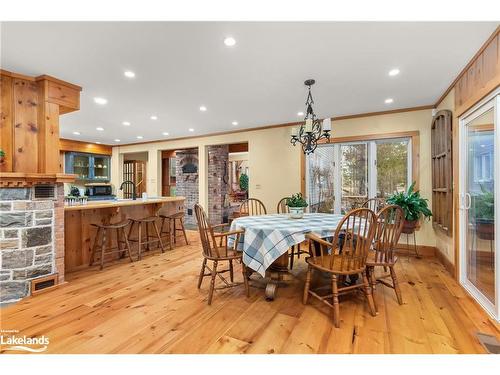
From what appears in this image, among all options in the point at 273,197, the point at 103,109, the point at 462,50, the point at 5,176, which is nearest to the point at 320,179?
the point at 273,197

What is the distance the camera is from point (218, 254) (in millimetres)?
2451

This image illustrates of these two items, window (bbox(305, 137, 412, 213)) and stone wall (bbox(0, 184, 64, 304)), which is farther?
window (bbox(305, 137, 412, 213))

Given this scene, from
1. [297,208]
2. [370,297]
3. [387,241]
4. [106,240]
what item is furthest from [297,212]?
[106,240]

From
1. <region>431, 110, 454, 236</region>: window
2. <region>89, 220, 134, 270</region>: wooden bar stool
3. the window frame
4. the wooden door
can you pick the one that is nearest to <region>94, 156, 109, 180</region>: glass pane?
the wooden door

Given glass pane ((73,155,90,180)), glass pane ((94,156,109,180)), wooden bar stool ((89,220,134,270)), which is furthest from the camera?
glass pane ((94,156,109,180))

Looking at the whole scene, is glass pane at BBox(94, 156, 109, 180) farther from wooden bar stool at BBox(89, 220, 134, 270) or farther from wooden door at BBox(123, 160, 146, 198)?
wooden bar stool at BBox(89, 220, 134, 270)

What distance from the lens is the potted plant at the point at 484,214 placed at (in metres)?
2.29

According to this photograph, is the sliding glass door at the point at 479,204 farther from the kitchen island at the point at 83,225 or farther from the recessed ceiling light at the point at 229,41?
the kitchen island at the point at 83,225

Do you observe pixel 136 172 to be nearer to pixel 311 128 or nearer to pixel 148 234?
pixel 148 234

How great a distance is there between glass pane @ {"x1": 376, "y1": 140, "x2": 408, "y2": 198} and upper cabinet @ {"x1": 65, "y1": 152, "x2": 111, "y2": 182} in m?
7.13

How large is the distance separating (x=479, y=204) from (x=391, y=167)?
1.78 meters

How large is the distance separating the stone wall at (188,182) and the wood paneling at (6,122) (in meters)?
4.27

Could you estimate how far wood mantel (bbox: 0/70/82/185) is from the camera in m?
2.63

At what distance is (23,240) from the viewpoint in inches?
99.7
